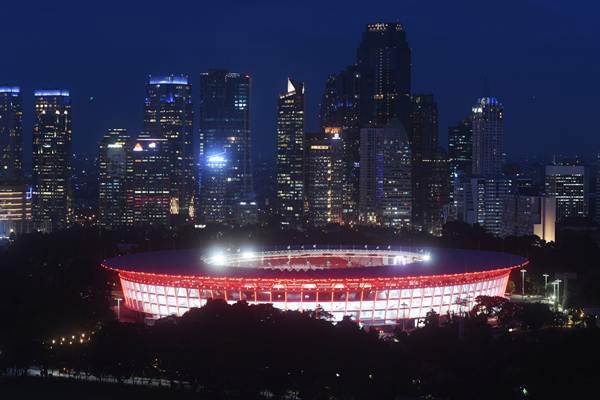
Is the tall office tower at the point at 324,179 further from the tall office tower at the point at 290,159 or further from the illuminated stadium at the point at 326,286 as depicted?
the illuminated stadium at the point at 326,286

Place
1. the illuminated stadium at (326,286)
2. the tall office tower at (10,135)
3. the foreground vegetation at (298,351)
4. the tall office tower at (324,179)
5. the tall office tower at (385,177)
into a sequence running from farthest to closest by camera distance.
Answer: the tall office tower at (10,135)
the tall office tower at (324,179)
the tall office tower at (385,177)
the illuminated stadium at (326,286)
the foreground vegetation at (298,351)

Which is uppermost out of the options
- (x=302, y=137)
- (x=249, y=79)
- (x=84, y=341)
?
(x=249, y=79)

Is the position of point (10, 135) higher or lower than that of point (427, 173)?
higher

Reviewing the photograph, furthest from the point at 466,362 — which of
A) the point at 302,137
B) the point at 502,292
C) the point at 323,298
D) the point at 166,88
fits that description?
the point at 166,88

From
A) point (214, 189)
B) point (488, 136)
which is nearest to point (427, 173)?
point (488, 136)

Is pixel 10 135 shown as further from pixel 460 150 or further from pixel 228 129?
pixel 460 150

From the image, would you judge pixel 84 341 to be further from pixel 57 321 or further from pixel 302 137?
pixel 302 137

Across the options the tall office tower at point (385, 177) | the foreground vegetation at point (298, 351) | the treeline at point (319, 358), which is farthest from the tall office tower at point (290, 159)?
the treeline at point (319, 358)
